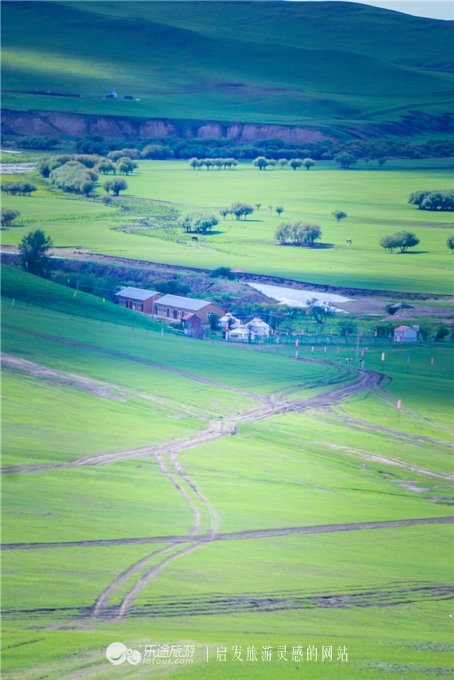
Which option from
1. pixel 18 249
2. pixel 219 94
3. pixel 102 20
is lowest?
pixel 18 249

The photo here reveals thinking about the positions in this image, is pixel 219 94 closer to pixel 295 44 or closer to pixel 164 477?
pixel 295 44

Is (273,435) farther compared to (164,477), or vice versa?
(273,435)

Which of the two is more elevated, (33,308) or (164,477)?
(33,308)

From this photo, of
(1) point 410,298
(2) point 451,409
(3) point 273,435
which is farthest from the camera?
(1) point 410,298

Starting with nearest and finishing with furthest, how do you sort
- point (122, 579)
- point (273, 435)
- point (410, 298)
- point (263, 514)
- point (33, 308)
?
point (122, 579) → point (263, 514) → point (273, 435) → point (33, 308) → point (410, 298)

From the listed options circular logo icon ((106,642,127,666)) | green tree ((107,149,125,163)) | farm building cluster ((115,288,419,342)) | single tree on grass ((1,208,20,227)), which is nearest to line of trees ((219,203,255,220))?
green tree ((107,149,125,163))

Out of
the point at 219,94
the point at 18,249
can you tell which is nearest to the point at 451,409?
the point at 18,249

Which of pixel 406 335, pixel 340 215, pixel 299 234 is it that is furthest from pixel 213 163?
pixel 406 335

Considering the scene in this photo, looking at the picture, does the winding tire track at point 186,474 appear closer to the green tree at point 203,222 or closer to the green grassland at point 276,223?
the green grassland at point 276,223
